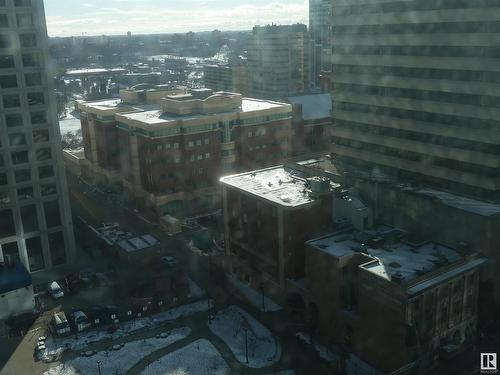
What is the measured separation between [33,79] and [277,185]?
63.8ft

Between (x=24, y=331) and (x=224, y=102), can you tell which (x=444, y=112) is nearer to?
(x=224, y=102)

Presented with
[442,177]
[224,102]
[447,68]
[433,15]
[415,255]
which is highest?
[433,15]

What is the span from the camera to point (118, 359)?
30.6 m

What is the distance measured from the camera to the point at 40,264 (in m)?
42.1

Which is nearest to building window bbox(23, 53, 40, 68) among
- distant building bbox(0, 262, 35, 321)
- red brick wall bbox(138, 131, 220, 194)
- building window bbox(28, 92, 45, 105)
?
building window bbox(28, 92, 45, 105)

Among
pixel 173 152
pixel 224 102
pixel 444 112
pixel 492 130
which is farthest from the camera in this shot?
pixel 224 102

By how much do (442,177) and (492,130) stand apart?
201 inches

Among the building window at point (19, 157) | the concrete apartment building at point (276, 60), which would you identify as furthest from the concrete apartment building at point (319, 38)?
the building window at point (19, 157)

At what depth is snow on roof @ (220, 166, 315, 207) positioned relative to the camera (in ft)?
116

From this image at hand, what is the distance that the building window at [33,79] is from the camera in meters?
38.5

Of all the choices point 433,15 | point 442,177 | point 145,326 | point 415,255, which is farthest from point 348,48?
point 145,326

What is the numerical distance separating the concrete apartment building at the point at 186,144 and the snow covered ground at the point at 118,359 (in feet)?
71.0

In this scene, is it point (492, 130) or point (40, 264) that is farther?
point (40, 264)

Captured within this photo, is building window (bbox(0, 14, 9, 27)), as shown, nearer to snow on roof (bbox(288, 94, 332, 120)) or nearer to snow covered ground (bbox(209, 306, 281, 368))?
snow covered ground (bbox(209, 306, 281, 368))
